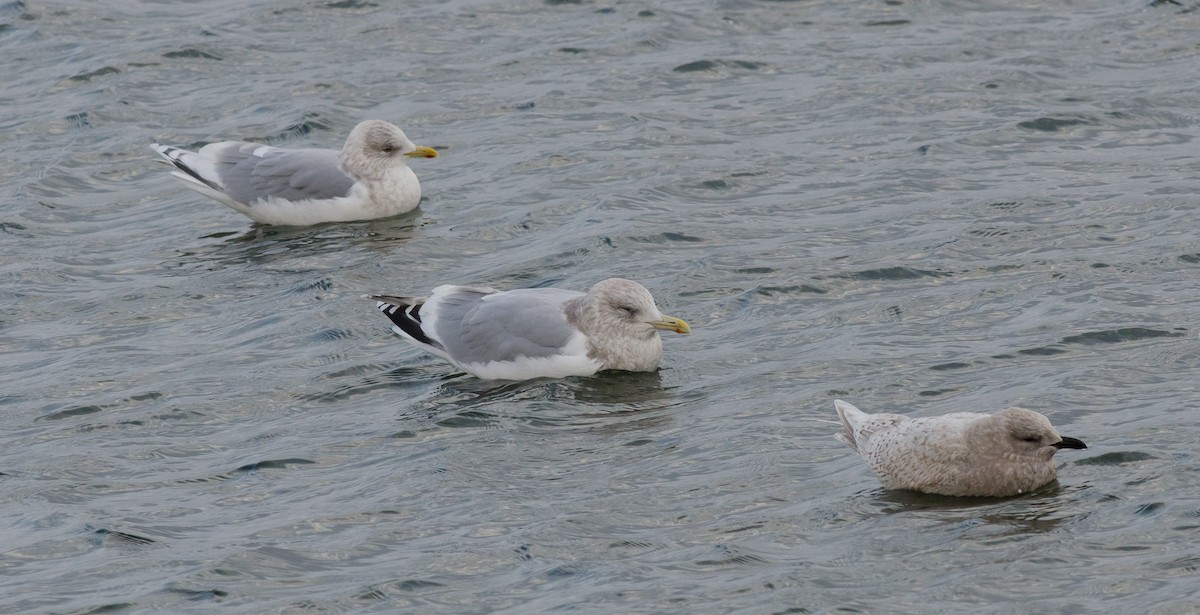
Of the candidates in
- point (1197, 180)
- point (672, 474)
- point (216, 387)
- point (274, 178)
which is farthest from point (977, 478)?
point (274, 178)

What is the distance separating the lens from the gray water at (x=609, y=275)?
9531 mm

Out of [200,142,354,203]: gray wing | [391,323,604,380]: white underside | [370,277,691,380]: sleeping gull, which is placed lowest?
[391,323,604,380]: white underside

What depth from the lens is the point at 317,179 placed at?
16453 mm

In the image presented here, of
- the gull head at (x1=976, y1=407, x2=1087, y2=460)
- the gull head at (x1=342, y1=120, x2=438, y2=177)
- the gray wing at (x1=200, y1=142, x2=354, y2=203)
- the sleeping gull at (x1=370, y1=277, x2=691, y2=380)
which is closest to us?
the gull head at (x1=976, y1=407, x2=1087, y2=460)

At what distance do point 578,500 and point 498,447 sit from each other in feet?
3.87

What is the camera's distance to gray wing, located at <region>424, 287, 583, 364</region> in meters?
12.6

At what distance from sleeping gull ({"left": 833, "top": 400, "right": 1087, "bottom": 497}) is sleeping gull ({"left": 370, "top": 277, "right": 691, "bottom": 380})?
262 cm

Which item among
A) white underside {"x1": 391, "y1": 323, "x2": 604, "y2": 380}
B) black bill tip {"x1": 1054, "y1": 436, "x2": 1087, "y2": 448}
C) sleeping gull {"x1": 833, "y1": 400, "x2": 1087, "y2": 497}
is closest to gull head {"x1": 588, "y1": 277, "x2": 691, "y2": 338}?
white underside {"x1": 391, "y1": 323, "x2": 604, "y2": 380}

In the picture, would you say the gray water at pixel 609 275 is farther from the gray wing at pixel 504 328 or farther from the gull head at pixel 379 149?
the gull head at pixel 379 149

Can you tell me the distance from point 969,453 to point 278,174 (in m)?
8.33

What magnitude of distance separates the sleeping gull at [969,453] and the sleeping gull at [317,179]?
7375 millimetres

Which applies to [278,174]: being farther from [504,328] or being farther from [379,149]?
[504,328]

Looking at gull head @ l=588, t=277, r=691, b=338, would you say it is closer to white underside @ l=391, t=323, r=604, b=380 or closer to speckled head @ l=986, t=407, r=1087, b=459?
white underside @ l=391, t=323, r=604, b=380

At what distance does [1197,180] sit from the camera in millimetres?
15484
